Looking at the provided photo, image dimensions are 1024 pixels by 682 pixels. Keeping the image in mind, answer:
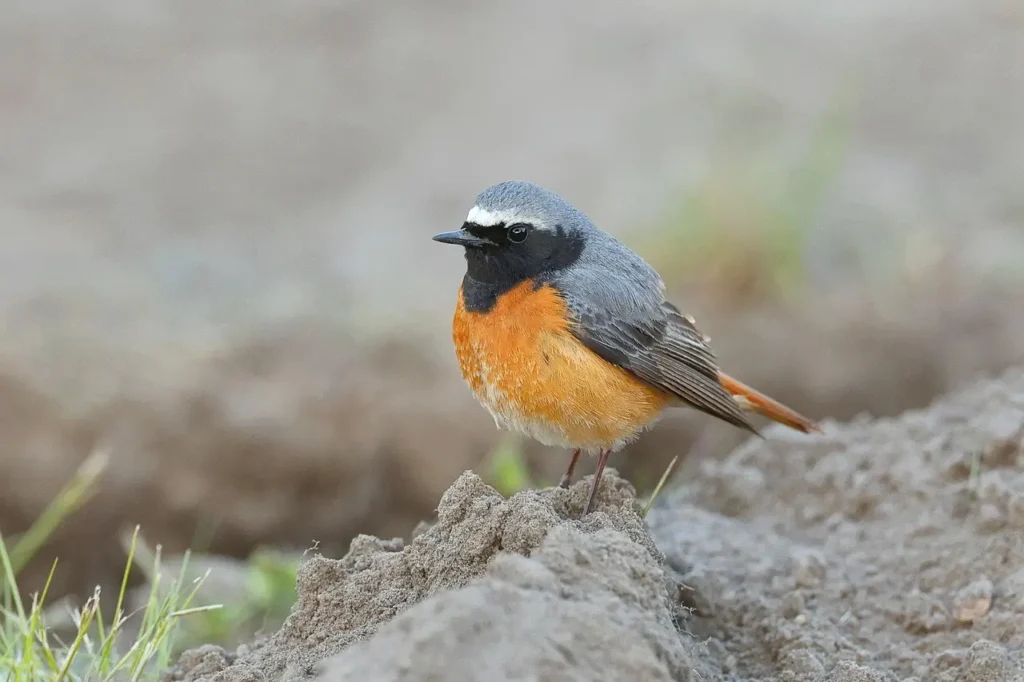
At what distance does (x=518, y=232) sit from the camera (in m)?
4.91

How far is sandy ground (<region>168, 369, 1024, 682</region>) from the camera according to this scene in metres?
2.92

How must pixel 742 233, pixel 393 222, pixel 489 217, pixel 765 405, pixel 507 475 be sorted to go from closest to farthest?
pixel 489 217
pixel 765 405
pixel 507 475
pixel 742 233
pixel 393 222

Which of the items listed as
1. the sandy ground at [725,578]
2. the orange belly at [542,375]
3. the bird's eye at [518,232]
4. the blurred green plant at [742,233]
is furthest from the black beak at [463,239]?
the blurred green plant at [742,233]

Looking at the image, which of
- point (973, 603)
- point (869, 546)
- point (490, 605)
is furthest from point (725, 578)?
point (490, 605)

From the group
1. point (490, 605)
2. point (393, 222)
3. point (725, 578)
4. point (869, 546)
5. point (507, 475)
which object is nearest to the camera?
point (490, 605)

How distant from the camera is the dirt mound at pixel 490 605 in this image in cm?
281

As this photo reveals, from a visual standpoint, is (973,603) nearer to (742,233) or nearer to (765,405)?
(765,405)

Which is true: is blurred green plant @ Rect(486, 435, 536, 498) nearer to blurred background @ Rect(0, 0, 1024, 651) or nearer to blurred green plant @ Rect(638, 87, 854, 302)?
blurred background @ Rect(0, 0, 1024, 651)

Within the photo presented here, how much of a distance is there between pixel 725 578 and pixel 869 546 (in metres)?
0.73

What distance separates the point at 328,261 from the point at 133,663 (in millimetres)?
6136

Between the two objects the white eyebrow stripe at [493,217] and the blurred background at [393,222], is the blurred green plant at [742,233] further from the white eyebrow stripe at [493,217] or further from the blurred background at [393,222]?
the white eyebrow stripe at [493,217]

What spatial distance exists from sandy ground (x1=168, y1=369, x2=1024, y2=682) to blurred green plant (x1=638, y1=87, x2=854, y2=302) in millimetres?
2947

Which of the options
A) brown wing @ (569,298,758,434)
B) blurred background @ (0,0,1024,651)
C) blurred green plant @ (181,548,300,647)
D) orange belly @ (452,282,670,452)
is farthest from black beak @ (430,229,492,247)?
blurred green plant @ (181,548,300,647)

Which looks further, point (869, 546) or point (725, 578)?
point (869, 546)
